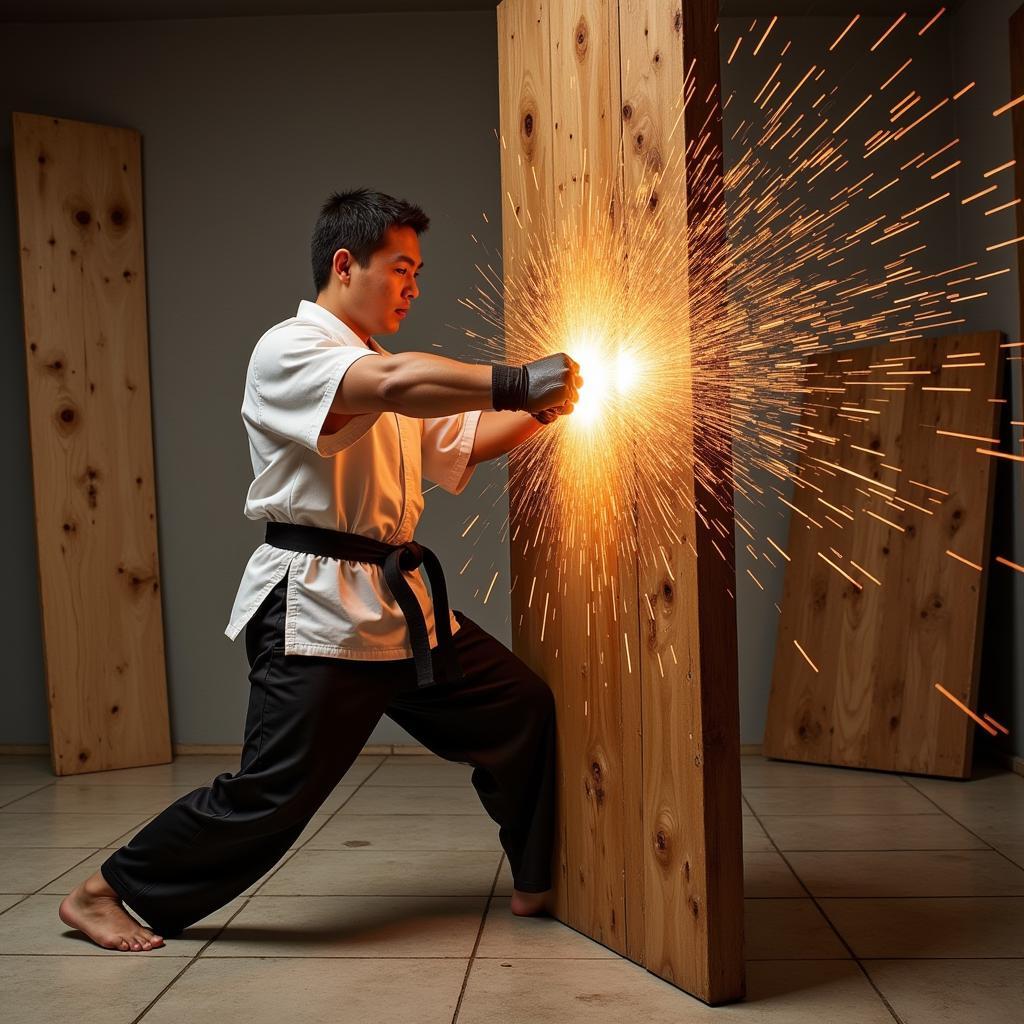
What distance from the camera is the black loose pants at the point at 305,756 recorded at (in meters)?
2.04

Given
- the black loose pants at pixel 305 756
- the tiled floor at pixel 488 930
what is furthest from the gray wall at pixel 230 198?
the black loose pants at pixel 305 756

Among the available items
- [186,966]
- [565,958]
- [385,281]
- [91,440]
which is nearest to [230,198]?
[91,440]

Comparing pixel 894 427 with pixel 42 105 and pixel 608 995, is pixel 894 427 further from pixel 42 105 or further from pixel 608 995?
pixel 42 105

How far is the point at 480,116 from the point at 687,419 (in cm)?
243

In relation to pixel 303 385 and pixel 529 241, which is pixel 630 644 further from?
pixel 529 241

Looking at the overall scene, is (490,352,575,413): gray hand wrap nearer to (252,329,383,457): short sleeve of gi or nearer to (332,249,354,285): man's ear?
(252,329,383,457): short sleeve of gi

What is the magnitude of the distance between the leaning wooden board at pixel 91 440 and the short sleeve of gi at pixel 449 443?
1.84 m

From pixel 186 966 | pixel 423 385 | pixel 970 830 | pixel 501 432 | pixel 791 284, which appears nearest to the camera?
pixel 423 385

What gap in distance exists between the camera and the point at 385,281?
2.14m

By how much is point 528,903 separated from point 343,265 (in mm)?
1287

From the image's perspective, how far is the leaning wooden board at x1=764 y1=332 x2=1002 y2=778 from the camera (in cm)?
338

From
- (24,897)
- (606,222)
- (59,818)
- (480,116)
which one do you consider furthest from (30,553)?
(606,222)

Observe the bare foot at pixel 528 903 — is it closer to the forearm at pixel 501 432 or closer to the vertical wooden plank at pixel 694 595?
the vertical wooden plank at pixel 694 595

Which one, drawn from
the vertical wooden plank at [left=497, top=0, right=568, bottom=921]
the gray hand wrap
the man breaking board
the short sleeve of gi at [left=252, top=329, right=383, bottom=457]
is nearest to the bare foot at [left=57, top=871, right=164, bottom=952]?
the man breaking board
